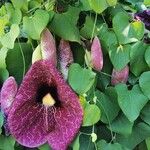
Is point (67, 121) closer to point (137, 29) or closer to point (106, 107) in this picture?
point (106, 107)

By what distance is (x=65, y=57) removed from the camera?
2.36ft

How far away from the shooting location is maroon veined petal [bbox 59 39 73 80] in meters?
0.71

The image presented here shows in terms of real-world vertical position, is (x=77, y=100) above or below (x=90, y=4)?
below

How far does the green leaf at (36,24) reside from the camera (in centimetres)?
69

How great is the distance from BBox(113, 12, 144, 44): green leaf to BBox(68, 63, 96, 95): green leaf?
0.09 metres

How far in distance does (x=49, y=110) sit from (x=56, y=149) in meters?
0.07

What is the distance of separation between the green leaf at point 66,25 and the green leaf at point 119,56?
0.22 ft

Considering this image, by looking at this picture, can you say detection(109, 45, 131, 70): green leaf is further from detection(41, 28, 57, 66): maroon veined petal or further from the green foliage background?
detection(41, 28, 57, 66): maroon veined petal

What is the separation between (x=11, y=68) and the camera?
0.74 meters

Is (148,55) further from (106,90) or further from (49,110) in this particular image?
(49,110)

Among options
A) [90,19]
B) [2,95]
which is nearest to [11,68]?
[2,95]

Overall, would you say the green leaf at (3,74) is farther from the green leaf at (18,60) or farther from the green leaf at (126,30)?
the green leaf at (126,30)

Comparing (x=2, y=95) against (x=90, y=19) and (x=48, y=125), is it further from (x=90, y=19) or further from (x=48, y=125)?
(x=90, y=19)

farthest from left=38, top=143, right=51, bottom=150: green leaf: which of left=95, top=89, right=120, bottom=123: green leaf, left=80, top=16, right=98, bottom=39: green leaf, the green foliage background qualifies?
left=80, top=16, right=98, bottom=39: green leaf
